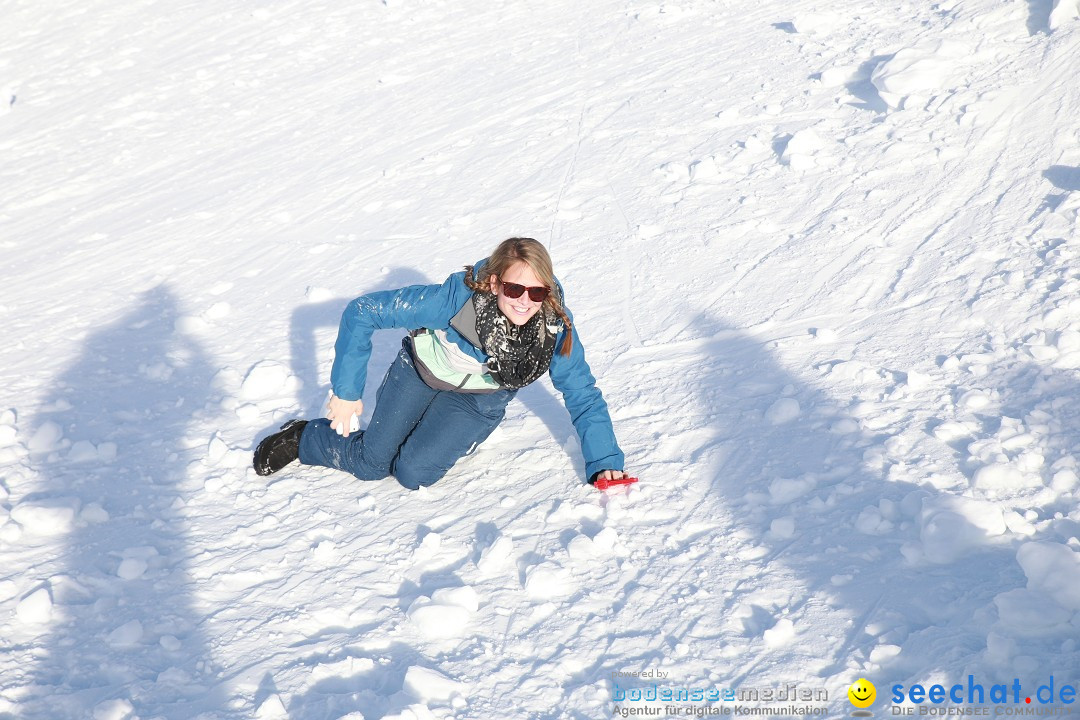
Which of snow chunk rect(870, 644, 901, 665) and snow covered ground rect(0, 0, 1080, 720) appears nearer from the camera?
snow chunk rect(870, 644, 901, 665)

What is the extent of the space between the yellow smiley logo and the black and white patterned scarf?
4.90 feet

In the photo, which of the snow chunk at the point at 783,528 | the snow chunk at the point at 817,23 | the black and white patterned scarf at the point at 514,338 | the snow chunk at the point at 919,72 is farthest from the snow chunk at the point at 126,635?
the snow chunk at the point at 817,23

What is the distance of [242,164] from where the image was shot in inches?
304

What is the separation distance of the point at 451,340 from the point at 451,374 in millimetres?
156

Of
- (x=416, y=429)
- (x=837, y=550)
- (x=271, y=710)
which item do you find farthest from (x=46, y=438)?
(x=837, y=550)

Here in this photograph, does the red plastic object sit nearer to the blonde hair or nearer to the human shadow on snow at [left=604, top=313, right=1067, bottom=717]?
the human shadow on snow at [left=604, top=313, right=1067, bottom=717]

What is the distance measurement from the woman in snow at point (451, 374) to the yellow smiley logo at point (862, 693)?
1178 millimetres

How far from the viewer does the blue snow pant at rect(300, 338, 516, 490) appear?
11.1ft

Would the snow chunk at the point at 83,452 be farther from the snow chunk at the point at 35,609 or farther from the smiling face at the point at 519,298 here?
the smiling face at the point at 519,298

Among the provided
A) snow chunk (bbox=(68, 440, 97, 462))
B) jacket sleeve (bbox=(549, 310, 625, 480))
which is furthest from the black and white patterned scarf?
snow chunk (bbox=(68, 440, 97, 462))

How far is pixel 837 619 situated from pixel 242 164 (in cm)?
690

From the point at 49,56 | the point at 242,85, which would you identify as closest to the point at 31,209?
the point at 242,85

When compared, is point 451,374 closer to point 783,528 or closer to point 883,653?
point 783,528

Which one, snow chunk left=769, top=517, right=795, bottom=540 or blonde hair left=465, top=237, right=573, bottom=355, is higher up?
blonde hair left=465, top=237, right=573, bottom=355
